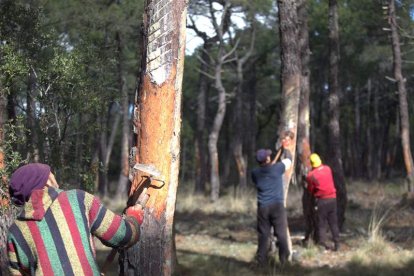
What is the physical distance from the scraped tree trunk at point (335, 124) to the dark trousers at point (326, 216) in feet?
6.20

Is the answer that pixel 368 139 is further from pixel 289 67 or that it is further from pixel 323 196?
pixel 289 67

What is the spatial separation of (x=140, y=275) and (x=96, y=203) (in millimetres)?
838

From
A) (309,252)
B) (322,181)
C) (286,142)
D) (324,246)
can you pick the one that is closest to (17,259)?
(286,142)

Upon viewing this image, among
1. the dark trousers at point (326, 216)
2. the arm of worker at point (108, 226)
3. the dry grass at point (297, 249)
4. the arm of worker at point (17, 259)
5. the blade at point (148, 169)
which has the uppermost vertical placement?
the blade at point (148, 169)

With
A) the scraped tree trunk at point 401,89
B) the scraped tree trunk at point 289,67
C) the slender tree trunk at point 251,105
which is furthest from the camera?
the slender tree trunk at point 251,105

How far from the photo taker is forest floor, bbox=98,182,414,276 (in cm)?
912

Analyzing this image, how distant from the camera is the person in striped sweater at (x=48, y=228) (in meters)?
3.09

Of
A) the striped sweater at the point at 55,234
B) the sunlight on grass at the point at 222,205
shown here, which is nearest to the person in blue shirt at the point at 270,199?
the striped sweater at the point at 55,234

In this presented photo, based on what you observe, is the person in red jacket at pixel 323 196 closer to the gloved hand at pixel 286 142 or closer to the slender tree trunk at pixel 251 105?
the gloved hand at pixel 286 142

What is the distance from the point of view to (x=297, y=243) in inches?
459

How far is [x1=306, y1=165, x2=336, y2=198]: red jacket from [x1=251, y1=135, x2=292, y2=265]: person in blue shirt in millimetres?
1492

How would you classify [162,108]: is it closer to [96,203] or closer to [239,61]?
[96,203]

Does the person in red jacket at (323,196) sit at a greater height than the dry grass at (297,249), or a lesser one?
greater

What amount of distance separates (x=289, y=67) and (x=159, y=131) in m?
6.25
